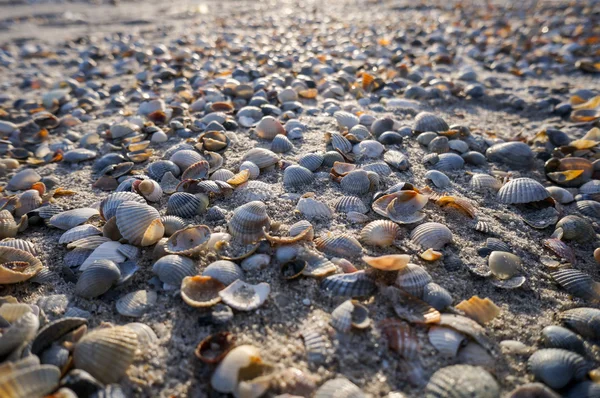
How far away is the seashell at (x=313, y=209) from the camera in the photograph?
248 cm

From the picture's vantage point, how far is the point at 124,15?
10227 millimetres

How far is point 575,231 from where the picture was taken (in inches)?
95.1

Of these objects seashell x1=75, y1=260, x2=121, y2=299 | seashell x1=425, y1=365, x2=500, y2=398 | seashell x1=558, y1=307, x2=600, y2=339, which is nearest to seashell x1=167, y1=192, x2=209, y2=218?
seashell x1=75, y1=260, x2=121, y2=299

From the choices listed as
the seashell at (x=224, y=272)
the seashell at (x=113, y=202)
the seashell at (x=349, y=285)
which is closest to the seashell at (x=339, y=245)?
the seashell at (x=349, y=285)

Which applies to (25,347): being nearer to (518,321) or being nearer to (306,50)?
(518,321)

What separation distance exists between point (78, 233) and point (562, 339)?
2.55m

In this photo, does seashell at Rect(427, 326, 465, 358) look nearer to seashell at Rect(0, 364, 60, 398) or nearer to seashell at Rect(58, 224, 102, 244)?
seashell at Rect(0, 364, 60, 398)

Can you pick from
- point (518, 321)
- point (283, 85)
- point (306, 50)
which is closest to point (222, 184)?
point (518, 321)

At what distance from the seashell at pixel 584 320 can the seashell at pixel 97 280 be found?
7.13ft

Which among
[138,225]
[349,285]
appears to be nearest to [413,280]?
[349,285]

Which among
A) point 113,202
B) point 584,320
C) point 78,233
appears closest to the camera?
point 584,320

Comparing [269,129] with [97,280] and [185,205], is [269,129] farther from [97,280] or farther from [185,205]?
[97,280]

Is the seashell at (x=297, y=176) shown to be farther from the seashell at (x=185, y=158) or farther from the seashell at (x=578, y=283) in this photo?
the seashell at (x=578, y=283)

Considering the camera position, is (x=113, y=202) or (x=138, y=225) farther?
(x=113, y=202)
